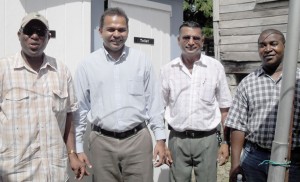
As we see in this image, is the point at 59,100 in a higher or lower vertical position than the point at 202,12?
lower

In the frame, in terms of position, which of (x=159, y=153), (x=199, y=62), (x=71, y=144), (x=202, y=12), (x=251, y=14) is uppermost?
(x=202, y=12)

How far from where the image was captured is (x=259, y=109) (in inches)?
101

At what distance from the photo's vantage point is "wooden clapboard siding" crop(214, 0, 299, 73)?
6504 millimetres

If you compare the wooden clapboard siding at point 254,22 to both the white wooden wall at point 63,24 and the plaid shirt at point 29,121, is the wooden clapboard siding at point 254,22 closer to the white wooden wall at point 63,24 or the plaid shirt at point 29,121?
the white wooden wall at point 63,24

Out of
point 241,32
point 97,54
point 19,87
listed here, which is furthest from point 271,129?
point 241,32

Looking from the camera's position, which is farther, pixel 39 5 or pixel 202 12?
pixel 202 12

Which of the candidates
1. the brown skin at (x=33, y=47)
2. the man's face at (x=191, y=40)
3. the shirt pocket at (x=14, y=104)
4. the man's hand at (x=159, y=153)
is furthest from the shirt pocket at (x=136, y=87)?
the shirt pocket at (x=14, y=104)

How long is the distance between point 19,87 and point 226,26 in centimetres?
565

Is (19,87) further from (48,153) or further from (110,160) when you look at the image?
(110,160)

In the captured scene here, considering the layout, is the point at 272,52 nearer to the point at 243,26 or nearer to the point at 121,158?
the point at 121,158

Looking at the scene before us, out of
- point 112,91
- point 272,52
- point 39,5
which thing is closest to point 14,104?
point 112,91

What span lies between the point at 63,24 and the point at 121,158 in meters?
1.44

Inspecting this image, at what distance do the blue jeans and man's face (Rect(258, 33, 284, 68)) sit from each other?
61cm

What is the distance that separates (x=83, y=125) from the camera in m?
2.84
